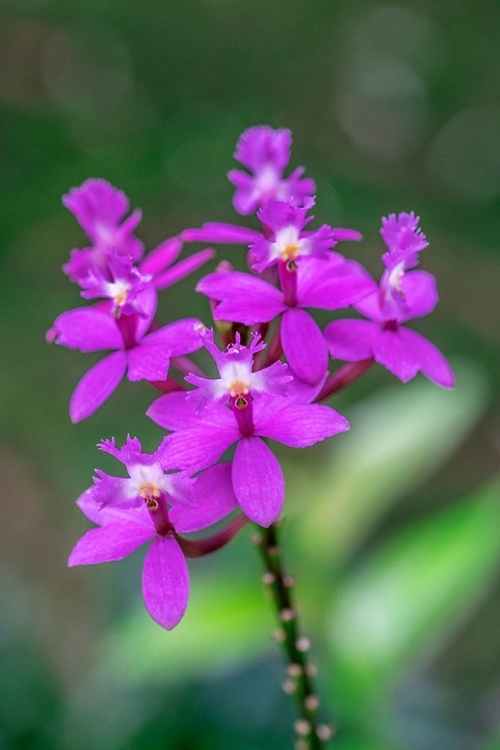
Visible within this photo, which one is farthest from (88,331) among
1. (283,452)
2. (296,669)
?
(283,452)

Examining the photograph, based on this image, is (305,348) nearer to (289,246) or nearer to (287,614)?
(289,246)

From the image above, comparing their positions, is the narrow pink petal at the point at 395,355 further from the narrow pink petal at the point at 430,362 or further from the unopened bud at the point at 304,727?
the unopened bud at the point at 304,727

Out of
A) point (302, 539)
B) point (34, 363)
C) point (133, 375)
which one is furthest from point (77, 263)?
point (34, 363)

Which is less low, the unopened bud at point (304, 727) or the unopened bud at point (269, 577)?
the unopened bud at point (269, 577)

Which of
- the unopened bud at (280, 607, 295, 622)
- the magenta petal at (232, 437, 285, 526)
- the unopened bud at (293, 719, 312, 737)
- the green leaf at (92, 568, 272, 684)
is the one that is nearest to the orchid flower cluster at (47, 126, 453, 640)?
the magenta petal at (232, 437, 285, 526)

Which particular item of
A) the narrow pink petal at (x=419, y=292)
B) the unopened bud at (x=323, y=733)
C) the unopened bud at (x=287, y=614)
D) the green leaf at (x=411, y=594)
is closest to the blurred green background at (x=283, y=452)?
the green leaf at (x=411, y=594)

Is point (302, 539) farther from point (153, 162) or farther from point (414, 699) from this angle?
point (153, 162)
